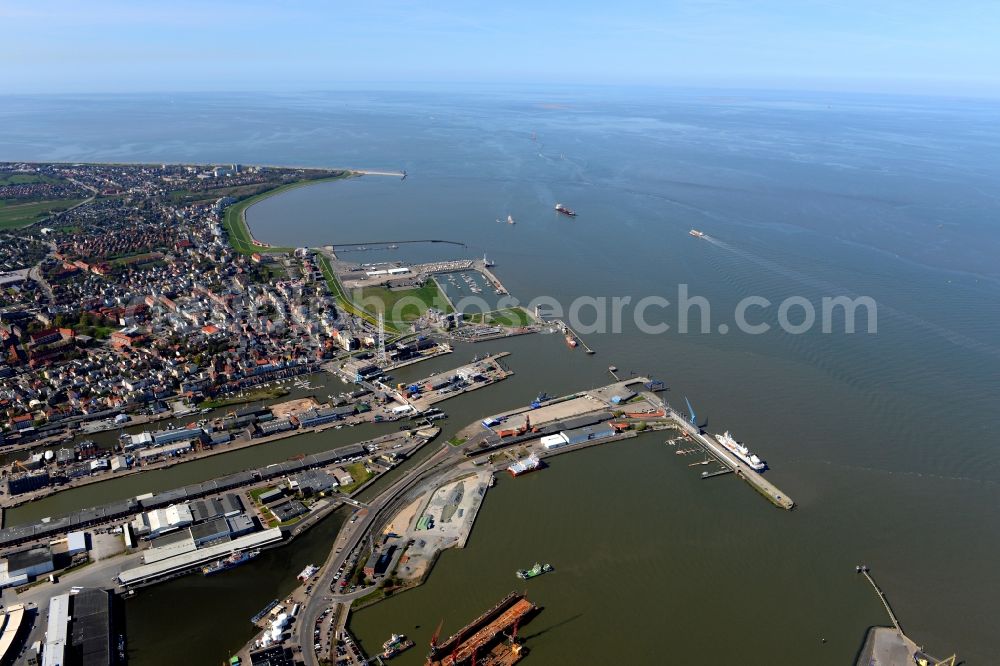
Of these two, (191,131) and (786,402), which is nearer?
(786,402)

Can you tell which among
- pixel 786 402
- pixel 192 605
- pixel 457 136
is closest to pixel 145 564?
pixel 192 605

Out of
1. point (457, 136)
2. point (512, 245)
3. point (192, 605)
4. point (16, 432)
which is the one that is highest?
point (457, 136)

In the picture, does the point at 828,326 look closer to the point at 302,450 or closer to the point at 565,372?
the point at 565,372

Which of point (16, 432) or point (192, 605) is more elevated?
point (16, 432)

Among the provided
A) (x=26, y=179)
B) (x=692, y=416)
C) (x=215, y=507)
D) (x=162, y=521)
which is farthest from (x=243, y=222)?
(x=692, y=416)

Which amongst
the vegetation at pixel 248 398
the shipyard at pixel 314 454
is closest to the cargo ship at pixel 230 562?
the shipyard at pixel 314 454

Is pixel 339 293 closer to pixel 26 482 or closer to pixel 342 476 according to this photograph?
pixel 342 476

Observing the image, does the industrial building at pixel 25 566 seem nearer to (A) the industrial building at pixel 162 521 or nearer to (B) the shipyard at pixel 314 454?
(B) the shipyard at pixel 314 454
